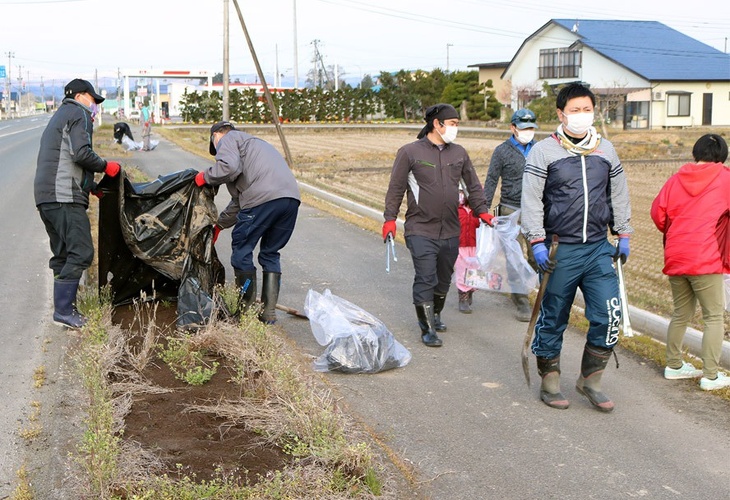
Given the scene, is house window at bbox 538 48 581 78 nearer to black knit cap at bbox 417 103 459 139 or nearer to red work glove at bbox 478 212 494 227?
red work glove at bbox 478 212 494 227

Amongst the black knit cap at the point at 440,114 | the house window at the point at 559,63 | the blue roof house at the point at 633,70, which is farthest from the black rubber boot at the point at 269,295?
the house window at the point at 559,63

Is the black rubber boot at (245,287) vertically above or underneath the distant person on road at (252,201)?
underneath

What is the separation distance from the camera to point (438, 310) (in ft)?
24.1

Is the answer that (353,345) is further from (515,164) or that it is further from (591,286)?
(515,164)

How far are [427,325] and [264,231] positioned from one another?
5.04ft

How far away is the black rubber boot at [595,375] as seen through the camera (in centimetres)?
544

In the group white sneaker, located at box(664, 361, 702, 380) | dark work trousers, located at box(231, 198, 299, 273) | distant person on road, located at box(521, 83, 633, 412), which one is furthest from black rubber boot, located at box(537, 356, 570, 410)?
dark work trousers, located at box(231, 198, 299, 273)

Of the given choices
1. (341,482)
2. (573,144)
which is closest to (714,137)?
(573,144)

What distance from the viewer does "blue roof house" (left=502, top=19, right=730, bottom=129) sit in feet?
189

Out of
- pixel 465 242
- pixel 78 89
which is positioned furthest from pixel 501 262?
pixel 78 89

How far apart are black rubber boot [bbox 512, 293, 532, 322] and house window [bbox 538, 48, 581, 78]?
57.7 metres

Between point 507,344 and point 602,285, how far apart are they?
1.78 m

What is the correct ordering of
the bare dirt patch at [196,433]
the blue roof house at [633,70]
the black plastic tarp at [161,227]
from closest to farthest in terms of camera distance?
the bare dirt patch at [196,433] < the black plastic tarp at [161,227] < the blue roof house at [633,70]

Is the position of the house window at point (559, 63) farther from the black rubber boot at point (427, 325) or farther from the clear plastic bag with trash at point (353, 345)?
the clear plastic bag with trash at point (353, 345)
